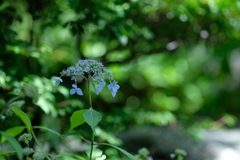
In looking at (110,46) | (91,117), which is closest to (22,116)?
(91,117)

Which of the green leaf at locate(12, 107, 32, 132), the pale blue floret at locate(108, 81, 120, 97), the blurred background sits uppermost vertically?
the blurred background

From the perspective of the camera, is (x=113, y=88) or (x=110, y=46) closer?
(x=113, y=88)

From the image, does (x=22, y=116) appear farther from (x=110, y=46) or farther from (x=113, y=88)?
(x=110, y=46)

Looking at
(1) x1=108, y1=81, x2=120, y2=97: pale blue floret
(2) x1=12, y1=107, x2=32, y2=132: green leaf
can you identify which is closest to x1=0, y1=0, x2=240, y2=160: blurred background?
(2) x1=12, y1=107, x2=32, y2=132: green leaf


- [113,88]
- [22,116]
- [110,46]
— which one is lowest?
[22,116]

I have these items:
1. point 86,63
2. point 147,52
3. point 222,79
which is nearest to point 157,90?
point 222,79

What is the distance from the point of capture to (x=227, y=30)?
190cm

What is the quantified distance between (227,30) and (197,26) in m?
0.21

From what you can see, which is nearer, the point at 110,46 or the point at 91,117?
the point at 91,117

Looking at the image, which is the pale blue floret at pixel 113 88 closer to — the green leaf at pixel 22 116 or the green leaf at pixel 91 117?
the green leaf at pixel 91 117

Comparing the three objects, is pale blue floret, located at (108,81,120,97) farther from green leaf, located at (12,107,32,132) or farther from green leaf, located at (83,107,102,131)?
green leaf, located at (12,107,32,132)

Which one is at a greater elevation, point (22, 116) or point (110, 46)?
point (110, 46)

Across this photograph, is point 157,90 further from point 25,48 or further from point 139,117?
point 25,48

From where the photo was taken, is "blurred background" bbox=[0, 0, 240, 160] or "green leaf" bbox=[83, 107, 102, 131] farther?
"blurred background" bbox=[0, 0, 240, 160]
